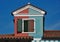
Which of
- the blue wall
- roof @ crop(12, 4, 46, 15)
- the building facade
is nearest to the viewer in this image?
the building facade

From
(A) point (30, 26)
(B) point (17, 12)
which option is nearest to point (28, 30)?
(A) point (30, 26)

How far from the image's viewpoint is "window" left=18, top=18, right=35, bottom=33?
2466cm

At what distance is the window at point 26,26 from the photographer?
24656 millimetres

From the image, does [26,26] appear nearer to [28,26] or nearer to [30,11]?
[28,26]

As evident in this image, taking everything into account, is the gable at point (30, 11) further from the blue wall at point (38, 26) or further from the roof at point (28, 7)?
the blue wall at point (38, 26)

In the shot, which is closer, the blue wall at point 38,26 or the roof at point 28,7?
the blue wall at point 38,26

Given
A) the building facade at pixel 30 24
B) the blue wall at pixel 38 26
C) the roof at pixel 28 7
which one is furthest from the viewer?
the roof at pixel 28 7

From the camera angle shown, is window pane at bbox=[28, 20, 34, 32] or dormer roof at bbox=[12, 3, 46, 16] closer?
window pane at bbox=[28, 20, 34, 32]

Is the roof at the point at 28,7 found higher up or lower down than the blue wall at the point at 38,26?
higher up

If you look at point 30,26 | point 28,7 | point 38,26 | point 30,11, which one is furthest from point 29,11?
point 38,26

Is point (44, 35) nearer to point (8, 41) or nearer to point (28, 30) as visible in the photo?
point (28, 30)

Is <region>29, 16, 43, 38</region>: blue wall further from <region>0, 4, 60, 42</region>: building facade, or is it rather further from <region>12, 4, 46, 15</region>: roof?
<region>12, 4, 46, 15</region>: roof

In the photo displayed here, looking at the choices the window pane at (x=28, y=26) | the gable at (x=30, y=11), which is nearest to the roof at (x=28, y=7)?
the gable at (x=30, y=11)

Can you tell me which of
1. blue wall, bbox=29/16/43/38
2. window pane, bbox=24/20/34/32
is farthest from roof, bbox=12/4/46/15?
window pane, bbox=24/20/34/32
